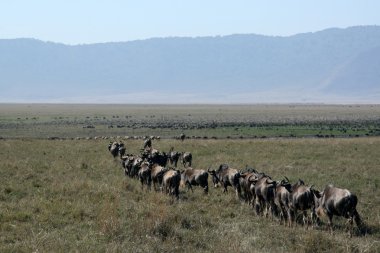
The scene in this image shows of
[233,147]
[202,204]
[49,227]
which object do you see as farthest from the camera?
[233,147]

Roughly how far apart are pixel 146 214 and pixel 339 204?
15.7 ft

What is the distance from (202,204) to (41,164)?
11545 mm

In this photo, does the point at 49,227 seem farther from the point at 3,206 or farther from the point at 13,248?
the point at 3,206

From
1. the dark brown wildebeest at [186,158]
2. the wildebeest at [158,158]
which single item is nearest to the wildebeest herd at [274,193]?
the wildebeest at [158,158]

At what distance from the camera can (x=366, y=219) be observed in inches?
548

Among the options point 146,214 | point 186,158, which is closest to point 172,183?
point 146,214

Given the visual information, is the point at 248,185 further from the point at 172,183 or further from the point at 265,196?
the point at 172,183

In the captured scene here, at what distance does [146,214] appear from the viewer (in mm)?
13281

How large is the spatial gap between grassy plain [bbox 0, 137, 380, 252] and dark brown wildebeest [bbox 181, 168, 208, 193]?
0.36 meters

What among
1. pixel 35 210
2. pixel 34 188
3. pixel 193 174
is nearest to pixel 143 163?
pixel 193 174

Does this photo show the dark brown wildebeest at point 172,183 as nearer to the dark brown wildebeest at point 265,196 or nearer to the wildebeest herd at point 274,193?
the wildebeest herd at point 274,193

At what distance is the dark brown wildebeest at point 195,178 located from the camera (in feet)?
59.0

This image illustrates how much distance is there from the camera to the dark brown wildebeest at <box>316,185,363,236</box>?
486 inches

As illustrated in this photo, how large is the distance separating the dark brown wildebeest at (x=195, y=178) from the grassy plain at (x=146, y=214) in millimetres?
356
